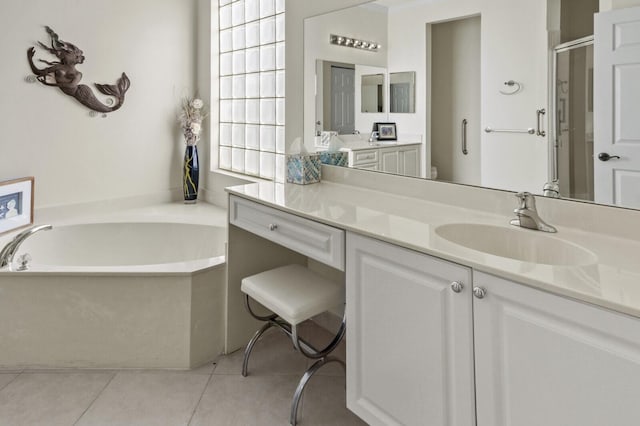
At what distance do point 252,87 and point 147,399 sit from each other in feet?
6.88

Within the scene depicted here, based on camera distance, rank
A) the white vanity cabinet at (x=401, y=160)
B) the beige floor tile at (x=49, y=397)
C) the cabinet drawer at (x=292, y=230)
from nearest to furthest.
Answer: the cabinet drawer at (x=292, y=230) → the beige floor tile at (x=49, y=397) → the white vanity cabinet at (x=401, y=160)

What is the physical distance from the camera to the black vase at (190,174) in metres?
3.38

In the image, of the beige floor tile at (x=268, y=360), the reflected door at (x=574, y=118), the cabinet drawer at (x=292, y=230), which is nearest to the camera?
the reflected door at (x=574, y=118)

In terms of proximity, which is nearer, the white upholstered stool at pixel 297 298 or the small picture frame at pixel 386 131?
the white upholstered stool at pixel 297 298

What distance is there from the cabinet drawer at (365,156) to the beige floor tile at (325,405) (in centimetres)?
106

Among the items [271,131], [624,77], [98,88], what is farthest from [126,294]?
[624,77]

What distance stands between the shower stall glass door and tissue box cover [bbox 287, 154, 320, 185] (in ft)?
3.87

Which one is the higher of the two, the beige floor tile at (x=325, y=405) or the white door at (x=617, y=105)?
the white door at (x=617, y=105)

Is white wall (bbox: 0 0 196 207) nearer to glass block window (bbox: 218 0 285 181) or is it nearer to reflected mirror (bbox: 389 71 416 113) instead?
glass block window (bbox: 218 0 285 181)

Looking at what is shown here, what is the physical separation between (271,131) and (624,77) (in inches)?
82.2

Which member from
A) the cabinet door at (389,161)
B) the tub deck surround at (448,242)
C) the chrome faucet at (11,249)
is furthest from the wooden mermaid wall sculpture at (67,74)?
the cabinet door at (389,161)

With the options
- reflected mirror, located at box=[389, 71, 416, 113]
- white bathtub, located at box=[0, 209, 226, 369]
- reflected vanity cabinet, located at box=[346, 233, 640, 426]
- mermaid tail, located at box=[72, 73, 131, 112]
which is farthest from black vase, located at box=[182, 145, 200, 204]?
reflected vanity cabinet, located at box=[346, 233, 640, 426]

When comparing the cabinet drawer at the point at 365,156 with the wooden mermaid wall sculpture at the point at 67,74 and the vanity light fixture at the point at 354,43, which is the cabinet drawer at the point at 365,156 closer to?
the vanity light fixture at the point at 354,43

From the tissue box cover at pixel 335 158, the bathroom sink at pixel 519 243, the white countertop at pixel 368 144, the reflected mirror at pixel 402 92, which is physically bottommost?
the bathroom sink at pixel 519 243
